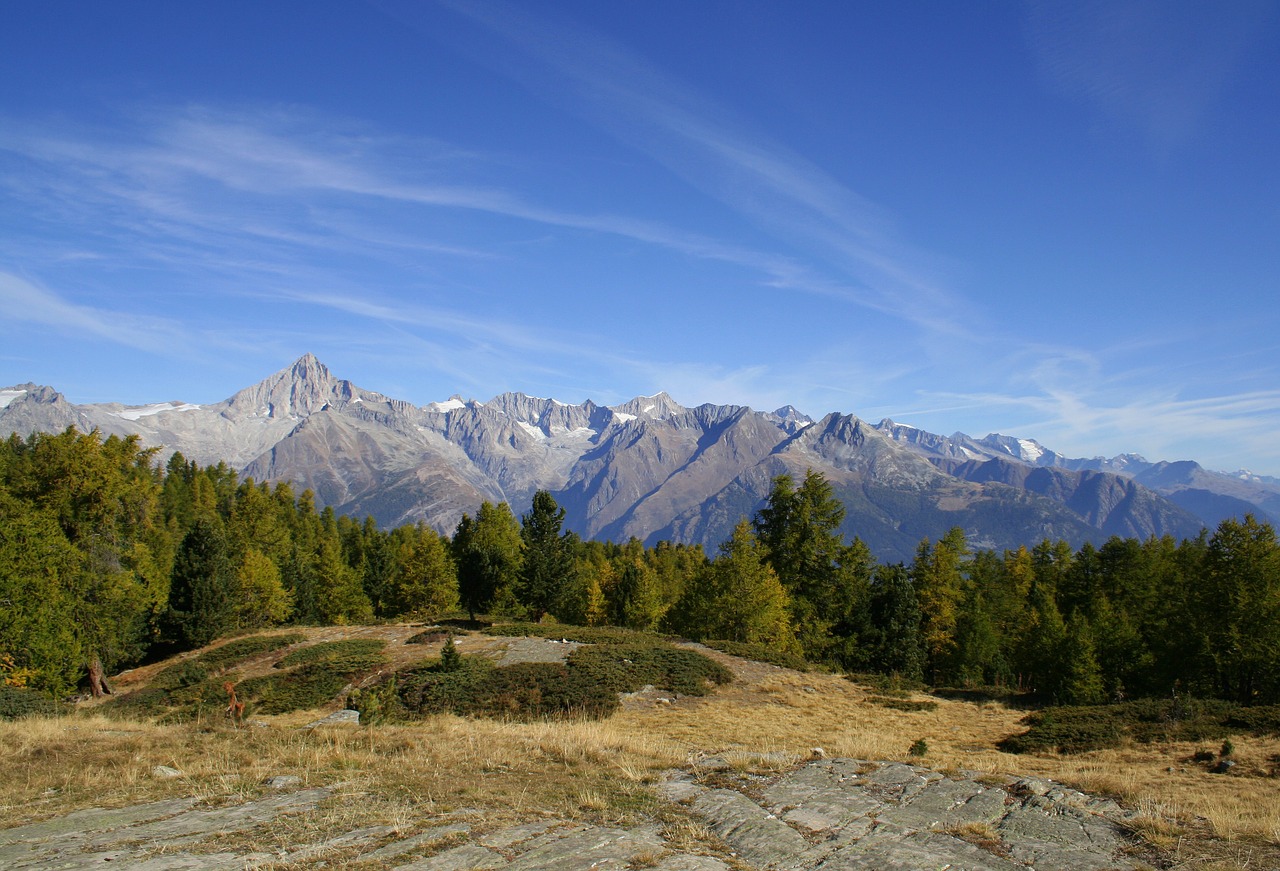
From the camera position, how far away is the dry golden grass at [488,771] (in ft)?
32.9

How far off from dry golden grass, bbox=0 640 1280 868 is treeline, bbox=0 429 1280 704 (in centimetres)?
1675

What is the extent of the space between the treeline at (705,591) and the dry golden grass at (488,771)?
16.8 m

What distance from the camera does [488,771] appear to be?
13102 mm

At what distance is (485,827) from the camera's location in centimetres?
947

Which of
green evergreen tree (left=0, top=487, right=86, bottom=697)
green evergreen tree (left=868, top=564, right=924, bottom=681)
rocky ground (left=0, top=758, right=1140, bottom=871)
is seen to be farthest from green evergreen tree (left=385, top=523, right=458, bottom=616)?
rocky ground (left=0, top=758, right=1140, bottom=871)

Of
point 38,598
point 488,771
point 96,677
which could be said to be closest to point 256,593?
point 96,677

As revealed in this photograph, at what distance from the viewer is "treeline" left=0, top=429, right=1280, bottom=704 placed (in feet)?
107

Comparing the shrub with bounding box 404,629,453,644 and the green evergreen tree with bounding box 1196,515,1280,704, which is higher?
the green evergreen tree with bounding box 1196,515,1280,704

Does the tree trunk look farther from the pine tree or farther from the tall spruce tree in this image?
the pine tree

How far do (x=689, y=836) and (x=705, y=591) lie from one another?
44.6 meters

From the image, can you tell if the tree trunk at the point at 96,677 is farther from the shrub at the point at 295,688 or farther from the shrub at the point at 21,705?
the shrub at the point at 21,705

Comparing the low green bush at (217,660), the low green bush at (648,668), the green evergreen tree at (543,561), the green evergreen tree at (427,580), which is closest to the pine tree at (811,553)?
the green evergreen tree at (543,561)

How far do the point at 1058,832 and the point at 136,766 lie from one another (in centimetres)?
1607

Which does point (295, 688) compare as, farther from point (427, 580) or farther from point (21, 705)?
point (427, 580)
